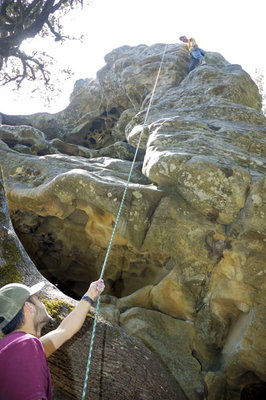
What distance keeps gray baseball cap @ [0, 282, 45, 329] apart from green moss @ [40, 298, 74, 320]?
119 cm

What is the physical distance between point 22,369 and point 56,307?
5.61 ft

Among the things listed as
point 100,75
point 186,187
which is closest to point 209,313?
point 186,187

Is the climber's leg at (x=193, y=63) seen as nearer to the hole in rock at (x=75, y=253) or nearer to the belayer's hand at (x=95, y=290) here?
the hole in rock at (x=75, y=253)

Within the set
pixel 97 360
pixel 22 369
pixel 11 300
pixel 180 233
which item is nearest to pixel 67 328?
pixel 11 300

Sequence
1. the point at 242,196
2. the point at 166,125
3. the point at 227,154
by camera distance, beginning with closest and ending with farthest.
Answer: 1. the point at 242,196
2. the point at 227,154
3. the point at 166,125

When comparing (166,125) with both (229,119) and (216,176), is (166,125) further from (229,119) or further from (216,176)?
(216,176)

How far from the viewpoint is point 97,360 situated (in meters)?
3.38

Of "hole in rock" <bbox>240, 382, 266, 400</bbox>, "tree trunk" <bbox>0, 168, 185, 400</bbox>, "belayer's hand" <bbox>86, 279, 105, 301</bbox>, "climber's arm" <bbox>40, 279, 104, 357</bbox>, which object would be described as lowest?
"hole in rock" <bbox>240, 382, 266, 400</bbox>

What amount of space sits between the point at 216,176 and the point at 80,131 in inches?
493

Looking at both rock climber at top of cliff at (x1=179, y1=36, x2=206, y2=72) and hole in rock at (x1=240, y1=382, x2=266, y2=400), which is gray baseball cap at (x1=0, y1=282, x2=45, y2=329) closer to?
hole in rock at (x1=240, y1=382, x2=266, y2=400)

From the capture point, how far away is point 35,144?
11.4 m

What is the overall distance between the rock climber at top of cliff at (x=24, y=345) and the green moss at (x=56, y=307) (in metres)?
0.79

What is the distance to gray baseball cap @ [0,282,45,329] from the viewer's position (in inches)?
82.6

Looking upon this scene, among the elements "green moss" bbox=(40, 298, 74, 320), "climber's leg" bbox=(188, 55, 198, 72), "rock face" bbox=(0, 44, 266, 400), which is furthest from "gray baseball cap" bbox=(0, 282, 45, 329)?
"climber's leg" bbox=(188, 55, 198, 72)
